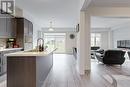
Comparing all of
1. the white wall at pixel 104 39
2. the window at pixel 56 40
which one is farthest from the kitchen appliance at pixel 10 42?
the white wall at pixel 104 39

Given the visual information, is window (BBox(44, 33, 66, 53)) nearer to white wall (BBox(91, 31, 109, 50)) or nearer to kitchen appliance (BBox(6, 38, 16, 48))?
white wall (BBox(91, 31, 109, 50))

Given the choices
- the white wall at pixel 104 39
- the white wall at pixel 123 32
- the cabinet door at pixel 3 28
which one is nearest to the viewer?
the cabinet door at pixel 3 28

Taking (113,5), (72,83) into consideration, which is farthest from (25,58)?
(113,5)

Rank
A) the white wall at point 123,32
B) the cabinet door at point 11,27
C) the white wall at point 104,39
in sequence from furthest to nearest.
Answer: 1. the white wall at point 104,39
2. the white wall at point 123,32
3. the cabinet door at point 11,27

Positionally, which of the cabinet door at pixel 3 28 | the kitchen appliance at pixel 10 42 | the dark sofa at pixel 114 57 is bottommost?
the dark sofa at pixel 114 57

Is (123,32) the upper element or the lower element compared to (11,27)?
upper

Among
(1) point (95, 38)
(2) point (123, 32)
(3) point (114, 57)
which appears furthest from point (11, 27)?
(1) point (95, 38)

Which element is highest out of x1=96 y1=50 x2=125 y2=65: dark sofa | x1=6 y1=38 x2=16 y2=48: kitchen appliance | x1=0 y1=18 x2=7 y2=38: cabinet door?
x1=0 y1=18 x2=7 y2=38: cabinet door

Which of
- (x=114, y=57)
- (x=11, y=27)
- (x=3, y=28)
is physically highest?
(x=11, y=27)

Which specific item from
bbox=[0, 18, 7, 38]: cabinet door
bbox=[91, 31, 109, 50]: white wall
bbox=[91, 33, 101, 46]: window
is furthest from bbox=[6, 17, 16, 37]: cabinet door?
bbox=[91, 31, 109, 50]: white wall

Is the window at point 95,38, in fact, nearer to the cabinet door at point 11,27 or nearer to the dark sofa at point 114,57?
the dark sofa at point 114,57

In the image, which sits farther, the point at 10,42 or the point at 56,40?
the point at 56,40

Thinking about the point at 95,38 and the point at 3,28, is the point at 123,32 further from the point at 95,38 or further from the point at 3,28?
the point at 3,28

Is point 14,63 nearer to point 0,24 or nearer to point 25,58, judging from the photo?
point 25,58
